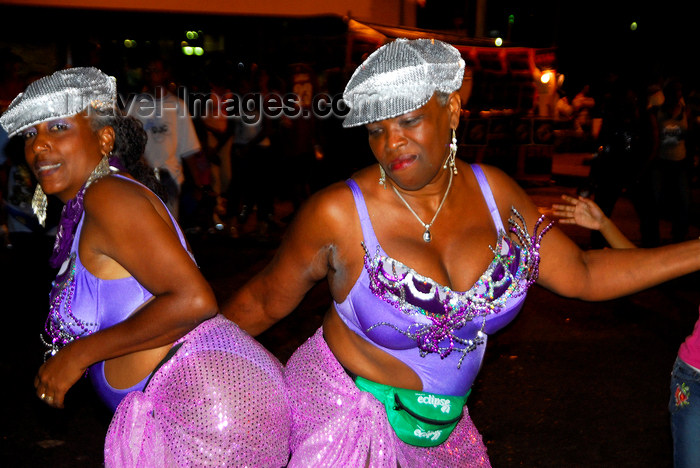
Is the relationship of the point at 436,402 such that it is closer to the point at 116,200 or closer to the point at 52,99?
Result: the point at 116,200

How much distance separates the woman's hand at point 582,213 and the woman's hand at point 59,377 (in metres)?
1.93

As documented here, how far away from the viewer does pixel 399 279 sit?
227 cm

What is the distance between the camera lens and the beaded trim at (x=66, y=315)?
2.21 m

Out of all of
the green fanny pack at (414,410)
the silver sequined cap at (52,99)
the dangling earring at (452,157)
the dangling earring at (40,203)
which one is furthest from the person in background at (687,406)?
the dangling earring at (40,203)

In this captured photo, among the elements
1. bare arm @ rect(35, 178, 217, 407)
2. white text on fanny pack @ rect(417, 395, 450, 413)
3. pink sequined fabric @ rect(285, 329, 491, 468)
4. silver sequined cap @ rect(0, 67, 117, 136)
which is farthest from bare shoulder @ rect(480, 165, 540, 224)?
silver sequined cap @ rect(0, 67, 117, 136)

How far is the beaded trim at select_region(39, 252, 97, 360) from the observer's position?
2.21m

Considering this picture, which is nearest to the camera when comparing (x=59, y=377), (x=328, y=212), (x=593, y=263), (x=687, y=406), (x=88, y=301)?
(x=59, y=377)

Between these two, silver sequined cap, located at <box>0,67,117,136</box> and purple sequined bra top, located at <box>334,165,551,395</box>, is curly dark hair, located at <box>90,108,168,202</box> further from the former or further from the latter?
purple sequined bra top, located at <box>334,165,551,395</box>

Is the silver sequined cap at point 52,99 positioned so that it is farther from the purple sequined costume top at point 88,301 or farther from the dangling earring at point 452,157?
the dangling earring at point 452,157

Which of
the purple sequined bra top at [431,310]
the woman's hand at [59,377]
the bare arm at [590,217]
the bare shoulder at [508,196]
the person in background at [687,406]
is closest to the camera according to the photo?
the woman's hand at [59,377]

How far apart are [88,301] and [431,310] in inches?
42.7

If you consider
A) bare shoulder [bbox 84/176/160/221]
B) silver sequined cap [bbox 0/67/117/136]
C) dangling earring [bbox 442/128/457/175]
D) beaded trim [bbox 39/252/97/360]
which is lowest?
beaded trim [bbox 39/252/97/360]

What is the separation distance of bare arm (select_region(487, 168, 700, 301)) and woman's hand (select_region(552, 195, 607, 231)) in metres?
0.21

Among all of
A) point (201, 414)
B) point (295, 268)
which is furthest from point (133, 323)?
point (295, 268)
